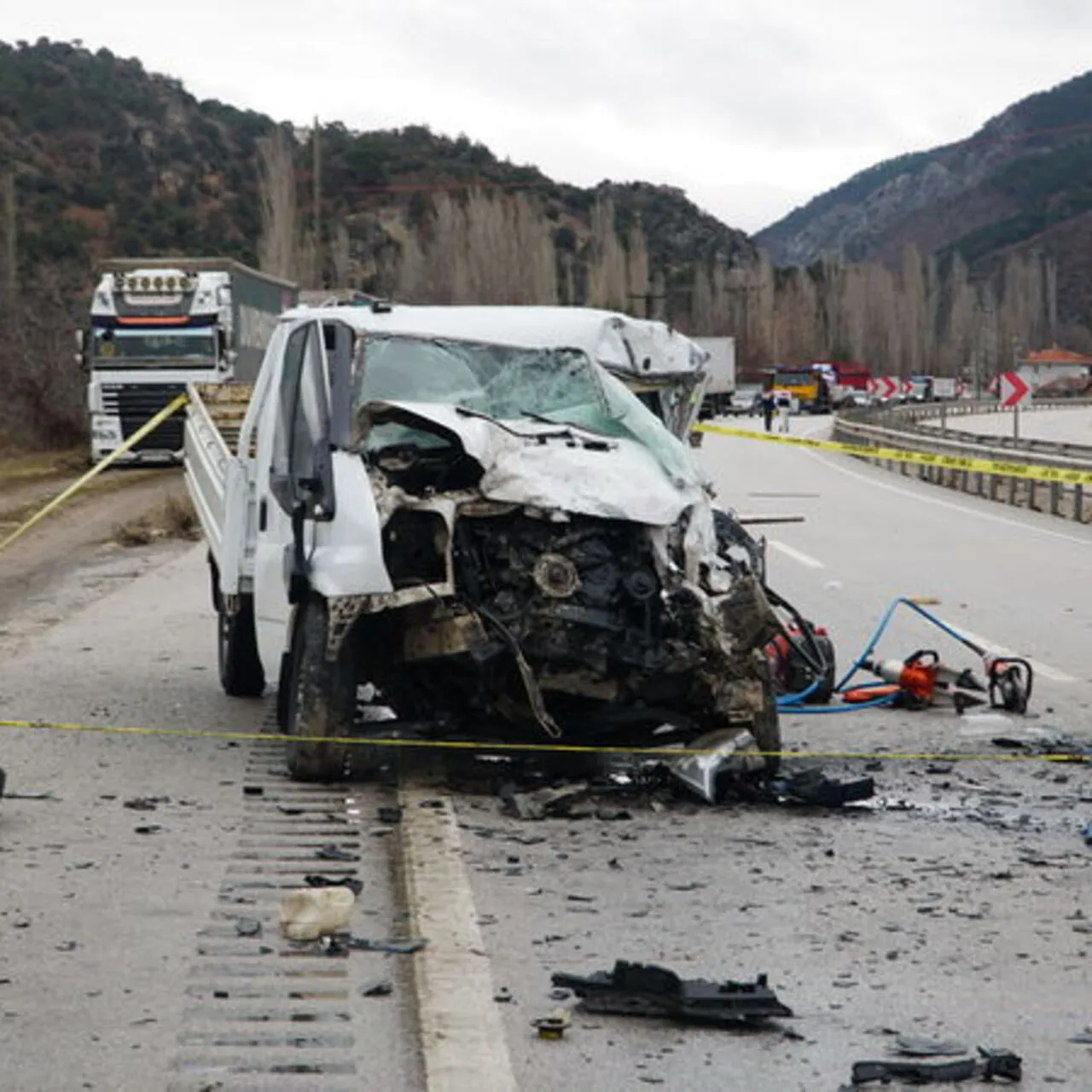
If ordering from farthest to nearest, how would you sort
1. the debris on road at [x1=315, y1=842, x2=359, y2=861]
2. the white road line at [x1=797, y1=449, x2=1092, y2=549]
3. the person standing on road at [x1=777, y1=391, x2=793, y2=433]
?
1. the person standing on road at [x1=777, y1=391, x2=793, y2=433]
2. the white road line at [x1=797, y1=449, x2=1092, y2=549]
3. the debris on road at [x1=315, y1=842, x2=359, y2=861]

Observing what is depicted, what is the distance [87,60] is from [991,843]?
512 feet

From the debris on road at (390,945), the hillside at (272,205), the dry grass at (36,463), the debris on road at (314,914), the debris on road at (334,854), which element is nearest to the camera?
the debris on road at (390,945)

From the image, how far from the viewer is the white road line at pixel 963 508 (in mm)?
29562

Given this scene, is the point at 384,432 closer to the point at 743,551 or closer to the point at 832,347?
the point at 743,551

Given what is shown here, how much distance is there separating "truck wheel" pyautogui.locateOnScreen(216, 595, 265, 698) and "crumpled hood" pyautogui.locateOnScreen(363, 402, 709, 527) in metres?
2.77

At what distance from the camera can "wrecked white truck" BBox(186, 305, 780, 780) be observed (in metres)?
9.27

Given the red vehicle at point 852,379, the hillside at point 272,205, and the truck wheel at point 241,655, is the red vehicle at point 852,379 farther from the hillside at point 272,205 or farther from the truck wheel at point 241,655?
the truck wheel at point 241,655

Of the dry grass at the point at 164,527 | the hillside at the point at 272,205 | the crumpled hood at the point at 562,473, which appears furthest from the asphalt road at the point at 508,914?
the hillside at the point at 272,205

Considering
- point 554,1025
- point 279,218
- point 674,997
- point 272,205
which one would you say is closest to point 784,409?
point 279,218

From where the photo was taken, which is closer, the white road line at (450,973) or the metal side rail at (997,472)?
the white road line at (450,973)

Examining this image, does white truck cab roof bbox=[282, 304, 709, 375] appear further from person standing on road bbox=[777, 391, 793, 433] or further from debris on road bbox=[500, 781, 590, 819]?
person standing on road bbox=[777, 391, 793, 433]

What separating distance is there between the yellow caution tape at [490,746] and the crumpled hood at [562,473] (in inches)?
38.6

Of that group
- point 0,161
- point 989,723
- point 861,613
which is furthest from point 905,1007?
point 0,161

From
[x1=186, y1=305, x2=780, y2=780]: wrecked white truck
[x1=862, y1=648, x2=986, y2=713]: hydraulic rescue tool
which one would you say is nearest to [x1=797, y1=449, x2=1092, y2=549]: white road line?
[x1=862, y1=648, x2=986, y2=713]: hydraulic rescue tool
